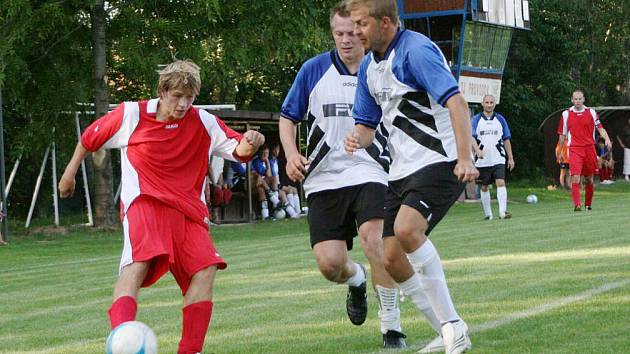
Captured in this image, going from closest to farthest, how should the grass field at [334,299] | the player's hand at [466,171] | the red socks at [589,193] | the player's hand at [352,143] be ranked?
the player's hand at [466,171]
the player's hand at [352,143]
the grass field at [334,299]
the red socks at [589,193]

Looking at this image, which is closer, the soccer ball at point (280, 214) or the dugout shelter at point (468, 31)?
the soccer ball at point (280, 214)

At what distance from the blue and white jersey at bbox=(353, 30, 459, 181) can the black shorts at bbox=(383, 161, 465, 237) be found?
4 cm

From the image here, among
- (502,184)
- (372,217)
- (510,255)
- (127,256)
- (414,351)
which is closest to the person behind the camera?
(127,256)

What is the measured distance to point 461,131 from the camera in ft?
21.2

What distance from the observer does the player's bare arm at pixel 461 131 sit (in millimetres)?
6461

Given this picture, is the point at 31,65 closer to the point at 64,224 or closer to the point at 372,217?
the point at 64,224

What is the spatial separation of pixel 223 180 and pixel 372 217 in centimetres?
1989

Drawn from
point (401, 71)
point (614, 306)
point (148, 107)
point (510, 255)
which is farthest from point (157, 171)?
point (510, 255)

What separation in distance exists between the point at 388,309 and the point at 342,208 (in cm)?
85

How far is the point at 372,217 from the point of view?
7.96 meters

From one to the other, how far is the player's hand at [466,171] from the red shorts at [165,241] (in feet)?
4.64

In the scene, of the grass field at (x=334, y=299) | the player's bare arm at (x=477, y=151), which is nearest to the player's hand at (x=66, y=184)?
the grass field at (x=334, y=299)

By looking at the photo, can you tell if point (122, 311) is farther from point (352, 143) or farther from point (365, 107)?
point (365, 107)

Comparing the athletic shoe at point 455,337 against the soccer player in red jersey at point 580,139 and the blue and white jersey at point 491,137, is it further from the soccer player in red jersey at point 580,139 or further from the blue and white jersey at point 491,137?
the soccer player in red jersey at point 580,139
